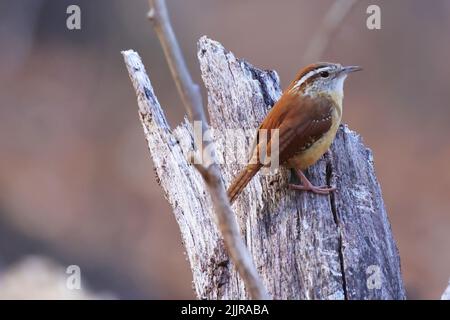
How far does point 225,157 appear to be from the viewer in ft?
15.6

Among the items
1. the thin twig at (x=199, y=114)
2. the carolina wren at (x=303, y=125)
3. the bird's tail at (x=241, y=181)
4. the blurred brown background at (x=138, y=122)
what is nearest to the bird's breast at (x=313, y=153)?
the carolina wren at (x=303, y=125)

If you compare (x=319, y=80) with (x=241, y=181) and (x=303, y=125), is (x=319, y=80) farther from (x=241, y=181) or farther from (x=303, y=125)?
(x=241, y=181)

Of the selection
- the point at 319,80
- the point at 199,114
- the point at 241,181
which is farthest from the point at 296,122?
the point at 199,114

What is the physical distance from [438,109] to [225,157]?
5.59m

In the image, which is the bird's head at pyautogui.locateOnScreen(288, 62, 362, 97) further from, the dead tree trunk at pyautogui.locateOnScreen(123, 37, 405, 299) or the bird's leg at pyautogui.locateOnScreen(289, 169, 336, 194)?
the bird's leg at pyautogui.locateOnScreen(289, 169, 336, 194)

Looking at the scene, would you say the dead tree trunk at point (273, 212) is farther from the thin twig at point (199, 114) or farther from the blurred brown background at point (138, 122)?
the blurred brown background at point (138, 122)

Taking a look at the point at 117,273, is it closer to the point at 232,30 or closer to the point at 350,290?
the point at 232,30

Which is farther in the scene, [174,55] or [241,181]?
[241,181]

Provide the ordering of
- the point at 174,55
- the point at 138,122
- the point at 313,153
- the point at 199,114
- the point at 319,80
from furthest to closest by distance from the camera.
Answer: the point at 138,122 < the point at 319,80 < the point at 313,153 < the point at 199,114 < the point at 174,55

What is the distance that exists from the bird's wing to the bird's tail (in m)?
0.17

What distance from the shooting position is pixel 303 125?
4.52 metres

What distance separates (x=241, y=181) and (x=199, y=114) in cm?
156

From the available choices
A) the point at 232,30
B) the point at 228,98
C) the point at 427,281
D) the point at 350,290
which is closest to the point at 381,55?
the point at 232,30
